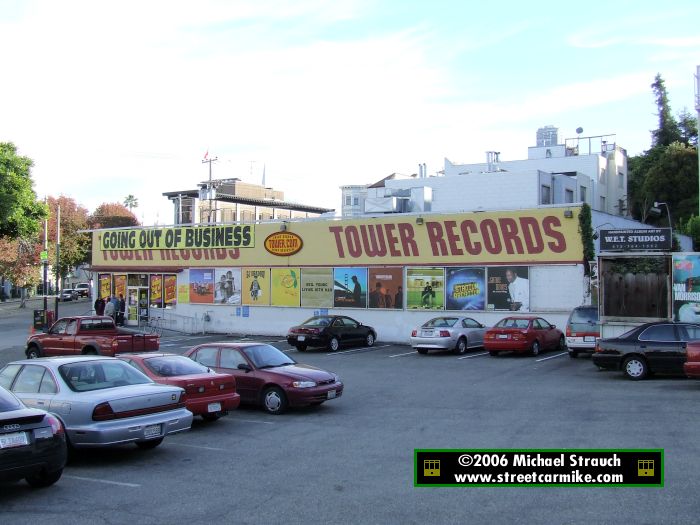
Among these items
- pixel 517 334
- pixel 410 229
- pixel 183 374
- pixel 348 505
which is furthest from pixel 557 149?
pixel 348 505

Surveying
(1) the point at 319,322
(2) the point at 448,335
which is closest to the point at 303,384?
(2) the point at 448,335

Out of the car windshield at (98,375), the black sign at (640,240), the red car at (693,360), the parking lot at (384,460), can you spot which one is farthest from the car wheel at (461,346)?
the car windshield at (98,375)

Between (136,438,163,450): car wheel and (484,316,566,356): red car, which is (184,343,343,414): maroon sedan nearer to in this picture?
(136,438,163,450): car wheel

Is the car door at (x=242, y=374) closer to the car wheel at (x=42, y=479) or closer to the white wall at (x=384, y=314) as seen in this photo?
the car wheel at (x=42, y=479)

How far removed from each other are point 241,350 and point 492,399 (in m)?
5.55

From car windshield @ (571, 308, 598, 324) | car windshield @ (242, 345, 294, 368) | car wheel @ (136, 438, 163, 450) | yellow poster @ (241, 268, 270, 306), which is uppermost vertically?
yellow poster @ (241, 268, 270, 306)

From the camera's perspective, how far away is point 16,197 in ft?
124

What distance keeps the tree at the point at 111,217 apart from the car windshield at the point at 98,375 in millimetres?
76443

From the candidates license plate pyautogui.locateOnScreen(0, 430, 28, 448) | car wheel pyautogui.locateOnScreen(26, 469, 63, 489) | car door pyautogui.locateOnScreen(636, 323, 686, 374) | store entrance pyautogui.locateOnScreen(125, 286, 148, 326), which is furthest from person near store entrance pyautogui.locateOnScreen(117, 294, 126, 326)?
license plate pyautogui.locateOnScreen(0, 430, 28, 448)

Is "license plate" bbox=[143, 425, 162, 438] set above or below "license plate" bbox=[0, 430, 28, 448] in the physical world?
below

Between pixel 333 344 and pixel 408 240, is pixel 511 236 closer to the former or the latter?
pixel 408 240

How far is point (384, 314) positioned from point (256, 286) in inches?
312

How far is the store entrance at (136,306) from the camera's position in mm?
42031

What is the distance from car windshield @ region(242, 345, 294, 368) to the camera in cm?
1514
